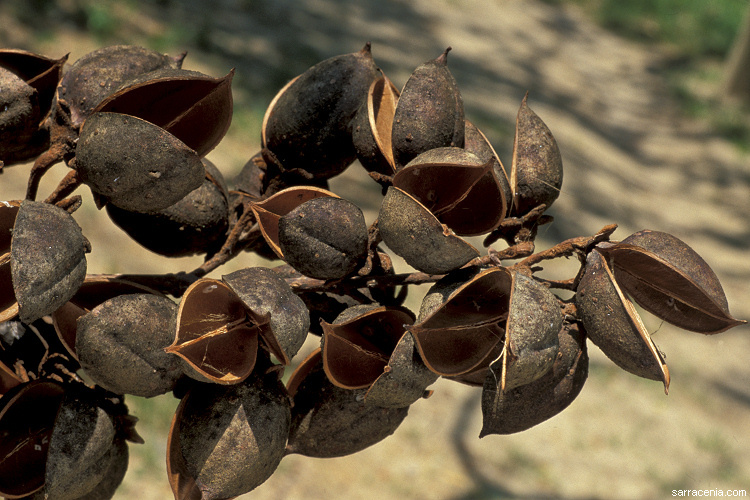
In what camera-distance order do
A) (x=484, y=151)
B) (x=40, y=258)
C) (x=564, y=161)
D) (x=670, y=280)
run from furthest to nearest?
(x=564, y=161) < (x=484, y=151) < (x=670, y=280) < (x=40, y=258)

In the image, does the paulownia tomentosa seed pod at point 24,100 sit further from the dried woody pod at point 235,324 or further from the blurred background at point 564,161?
the blurred background at point 564,161

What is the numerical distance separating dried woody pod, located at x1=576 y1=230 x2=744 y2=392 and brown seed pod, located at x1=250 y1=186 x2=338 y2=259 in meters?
0.35

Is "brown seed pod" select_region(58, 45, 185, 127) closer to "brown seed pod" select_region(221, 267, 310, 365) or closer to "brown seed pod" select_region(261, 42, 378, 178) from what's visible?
"brown seed pod" select_region(261, 42, 378, 178)

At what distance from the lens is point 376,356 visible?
946 millimetres

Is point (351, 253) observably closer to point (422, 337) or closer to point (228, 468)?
point (422, 337)

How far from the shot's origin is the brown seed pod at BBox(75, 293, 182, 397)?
846 millimetres

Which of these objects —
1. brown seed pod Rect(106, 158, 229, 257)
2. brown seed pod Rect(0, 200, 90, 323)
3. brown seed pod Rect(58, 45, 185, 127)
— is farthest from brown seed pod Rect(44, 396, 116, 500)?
brown seed pod Rect(58, 45, 185, 127)

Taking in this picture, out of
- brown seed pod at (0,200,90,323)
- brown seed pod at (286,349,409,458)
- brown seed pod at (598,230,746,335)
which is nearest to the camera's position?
brown seed pod at (0,200,90,323)

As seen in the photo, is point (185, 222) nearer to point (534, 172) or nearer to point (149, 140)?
point (149, 140)

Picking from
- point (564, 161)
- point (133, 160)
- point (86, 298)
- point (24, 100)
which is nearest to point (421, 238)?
point (133, 160)

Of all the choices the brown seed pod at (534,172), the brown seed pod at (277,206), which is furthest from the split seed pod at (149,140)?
the brown seed pod at (534,172)

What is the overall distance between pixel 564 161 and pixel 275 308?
5.30 metres

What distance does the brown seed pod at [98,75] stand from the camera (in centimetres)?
95

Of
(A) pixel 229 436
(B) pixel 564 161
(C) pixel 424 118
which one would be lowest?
(B) pixel 564 161
